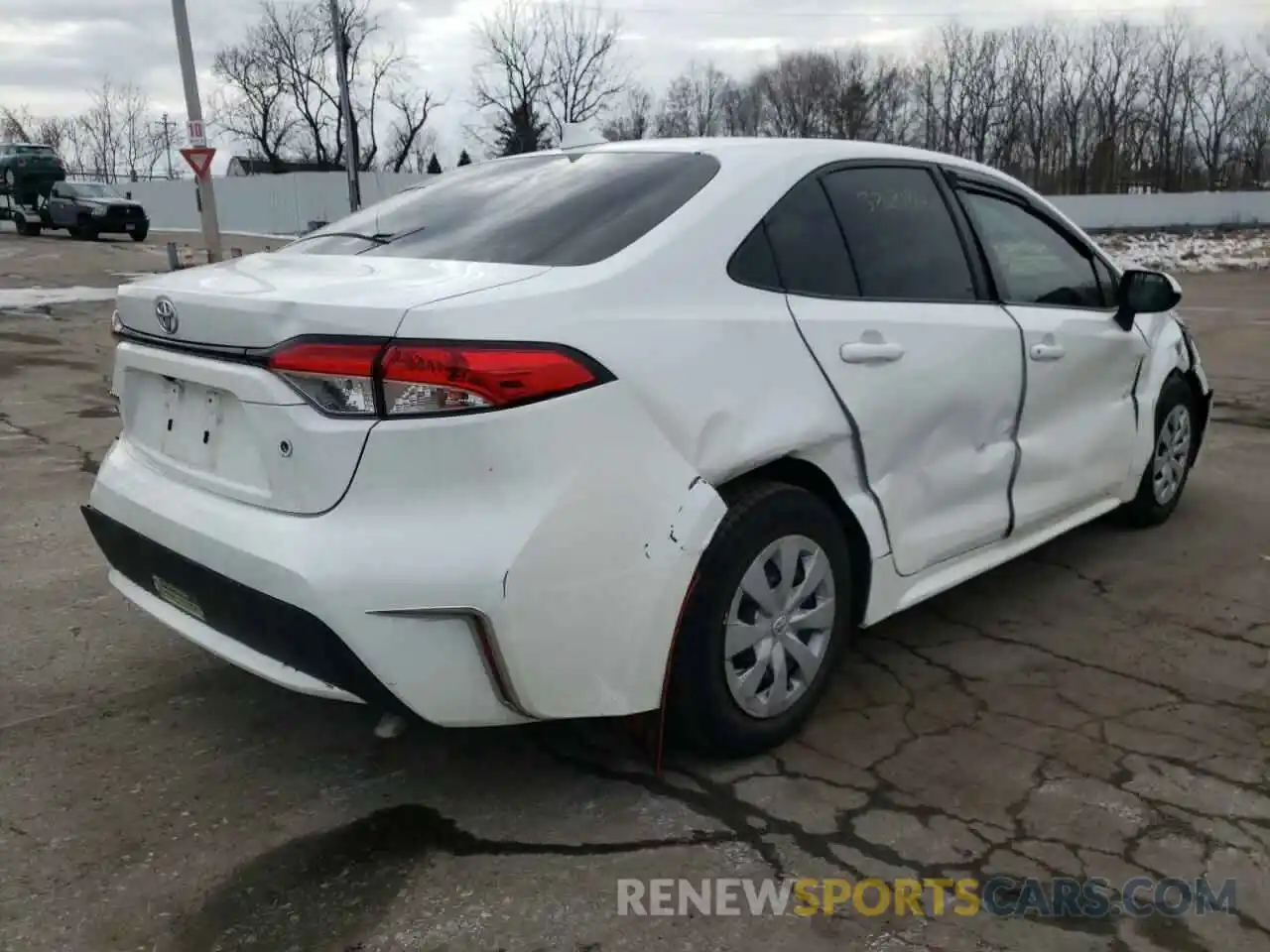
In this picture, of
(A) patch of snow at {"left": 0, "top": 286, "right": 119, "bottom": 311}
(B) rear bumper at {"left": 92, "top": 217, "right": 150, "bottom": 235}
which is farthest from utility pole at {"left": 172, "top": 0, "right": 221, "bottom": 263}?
(B) rear bumper at {"left": 92, "top": 217, "right": 150, "bottom": 235}

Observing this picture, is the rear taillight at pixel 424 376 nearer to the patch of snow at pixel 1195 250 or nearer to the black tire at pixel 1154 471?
the black tire at pixel 1154 471

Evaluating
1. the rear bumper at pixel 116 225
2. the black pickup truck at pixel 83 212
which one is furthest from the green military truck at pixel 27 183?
the rear bumper at pixel 116 225

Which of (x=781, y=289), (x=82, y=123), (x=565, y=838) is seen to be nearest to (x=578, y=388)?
(x=781, y=289)

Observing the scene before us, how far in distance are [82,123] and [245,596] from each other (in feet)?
273

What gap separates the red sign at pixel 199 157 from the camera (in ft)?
56.0

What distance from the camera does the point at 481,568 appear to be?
7.45 feet

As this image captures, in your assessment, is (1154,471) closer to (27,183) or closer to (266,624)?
(266,624)

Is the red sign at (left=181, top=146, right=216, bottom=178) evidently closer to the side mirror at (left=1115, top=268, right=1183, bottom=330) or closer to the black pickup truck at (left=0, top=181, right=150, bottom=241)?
the black pickup truck at (left=0, top=181, right=150, bottom=241)

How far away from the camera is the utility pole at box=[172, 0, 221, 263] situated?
17.5 m

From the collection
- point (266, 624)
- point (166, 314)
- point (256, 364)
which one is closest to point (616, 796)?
point (266, 624)

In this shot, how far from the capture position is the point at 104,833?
263 centimetres

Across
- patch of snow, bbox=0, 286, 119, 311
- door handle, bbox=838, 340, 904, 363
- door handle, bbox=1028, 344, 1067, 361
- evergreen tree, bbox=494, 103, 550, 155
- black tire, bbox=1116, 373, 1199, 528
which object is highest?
evergreen tree, bbox=494, 103, 550, 155

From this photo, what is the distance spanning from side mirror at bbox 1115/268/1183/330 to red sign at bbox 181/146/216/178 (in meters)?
16.1

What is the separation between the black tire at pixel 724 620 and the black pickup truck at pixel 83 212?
94.6ft
